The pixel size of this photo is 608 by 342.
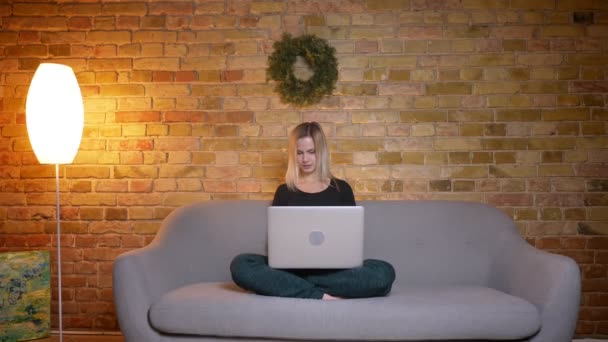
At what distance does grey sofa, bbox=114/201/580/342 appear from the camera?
245cm

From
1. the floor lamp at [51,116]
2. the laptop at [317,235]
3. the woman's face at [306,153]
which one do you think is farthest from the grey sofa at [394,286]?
the floor lamp at [51,116]

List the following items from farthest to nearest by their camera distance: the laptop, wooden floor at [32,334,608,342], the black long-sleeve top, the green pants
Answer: wooden floor at [32,334,608,342], the black long-sleeve top, the green pants, the laptop

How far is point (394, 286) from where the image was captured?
296 cm

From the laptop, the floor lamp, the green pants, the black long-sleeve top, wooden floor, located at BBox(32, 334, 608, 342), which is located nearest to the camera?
the laptop

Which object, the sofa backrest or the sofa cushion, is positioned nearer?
the sofa cushion

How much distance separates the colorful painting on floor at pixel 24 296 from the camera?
3236mm

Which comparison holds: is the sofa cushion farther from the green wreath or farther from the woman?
the green wreath

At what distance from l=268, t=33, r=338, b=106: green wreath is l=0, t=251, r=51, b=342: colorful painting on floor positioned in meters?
1.72

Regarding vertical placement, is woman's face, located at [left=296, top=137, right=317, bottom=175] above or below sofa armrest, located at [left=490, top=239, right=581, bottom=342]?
above

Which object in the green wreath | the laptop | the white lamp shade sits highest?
the green wreath

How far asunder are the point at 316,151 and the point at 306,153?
59 millimetres

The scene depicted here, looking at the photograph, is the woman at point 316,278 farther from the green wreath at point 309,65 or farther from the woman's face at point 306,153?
the green wreath at point 309,65

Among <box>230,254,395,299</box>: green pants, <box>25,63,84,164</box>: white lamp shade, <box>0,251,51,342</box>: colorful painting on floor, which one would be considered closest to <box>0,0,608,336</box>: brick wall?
<box>0,251,51,342</box>: colorful painting on floor

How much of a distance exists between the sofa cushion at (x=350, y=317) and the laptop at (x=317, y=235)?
0.70ft
